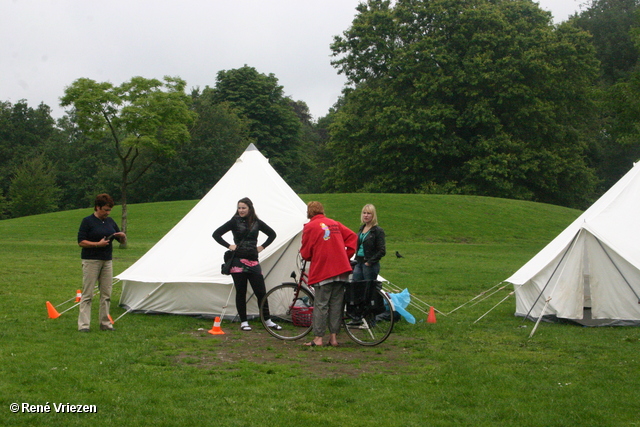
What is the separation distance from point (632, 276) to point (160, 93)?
64.0 ft

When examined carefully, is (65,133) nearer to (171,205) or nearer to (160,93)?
(171,205)

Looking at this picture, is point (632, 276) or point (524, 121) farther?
point (524, 121)

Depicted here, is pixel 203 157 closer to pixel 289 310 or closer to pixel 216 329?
pixel 289 310

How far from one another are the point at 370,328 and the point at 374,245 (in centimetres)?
114

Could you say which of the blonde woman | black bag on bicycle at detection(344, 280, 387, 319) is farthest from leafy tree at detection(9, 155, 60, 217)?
black bag on bicycle at detection(344, 280, 387, 319)

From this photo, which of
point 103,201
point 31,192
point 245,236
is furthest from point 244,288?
point 31,192

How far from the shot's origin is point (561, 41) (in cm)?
4066

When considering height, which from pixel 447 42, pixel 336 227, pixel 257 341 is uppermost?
pixel 447 42

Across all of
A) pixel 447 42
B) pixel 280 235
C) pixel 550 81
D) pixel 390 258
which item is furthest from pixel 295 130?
pixel 280 235

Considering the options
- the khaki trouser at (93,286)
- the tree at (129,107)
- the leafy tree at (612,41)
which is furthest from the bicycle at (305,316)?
the leafy tree at (612,41)

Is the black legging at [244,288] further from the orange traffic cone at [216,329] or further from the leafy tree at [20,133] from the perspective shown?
the leafy tree at [20,133]

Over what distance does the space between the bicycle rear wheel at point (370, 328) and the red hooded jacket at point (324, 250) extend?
2.30ft

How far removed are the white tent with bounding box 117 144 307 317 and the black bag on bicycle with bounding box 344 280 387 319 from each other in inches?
80.7

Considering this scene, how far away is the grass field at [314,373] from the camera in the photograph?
507cm
